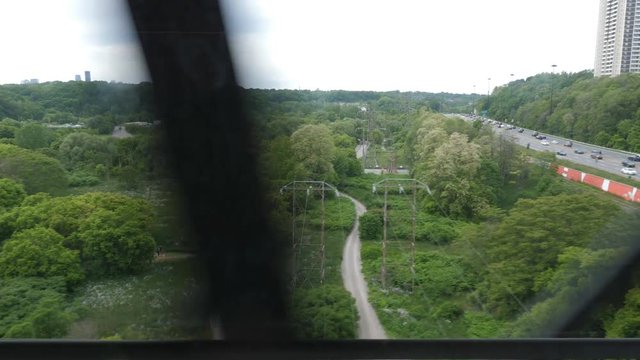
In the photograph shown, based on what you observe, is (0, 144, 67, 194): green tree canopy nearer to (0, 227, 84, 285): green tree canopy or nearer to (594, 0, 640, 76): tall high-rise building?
(0, 227, 84, 285): green tree canopy

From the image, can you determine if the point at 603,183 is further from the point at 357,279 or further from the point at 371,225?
the point at 357,279

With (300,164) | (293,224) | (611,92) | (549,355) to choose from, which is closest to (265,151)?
(300,164)

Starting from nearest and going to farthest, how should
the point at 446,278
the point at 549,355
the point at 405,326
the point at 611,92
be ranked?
the point at 549,355 → the point at 405,326 → the point at 446,278 → the point at 611,92

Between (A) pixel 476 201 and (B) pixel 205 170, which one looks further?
(A) pixel 476 201

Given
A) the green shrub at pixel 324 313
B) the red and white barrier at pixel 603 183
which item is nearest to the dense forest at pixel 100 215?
the green shrub at pixel 324 313

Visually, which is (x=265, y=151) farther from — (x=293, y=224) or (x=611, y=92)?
(x=611, y=92)

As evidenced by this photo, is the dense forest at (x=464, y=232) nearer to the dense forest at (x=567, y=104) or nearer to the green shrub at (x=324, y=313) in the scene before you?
the green shrub at (x=324, y=313)

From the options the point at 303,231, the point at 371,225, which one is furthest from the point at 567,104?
the point at 303,231
